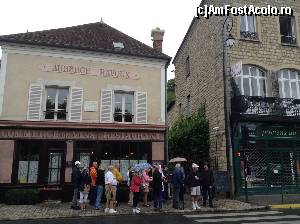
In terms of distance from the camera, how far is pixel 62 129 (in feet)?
45.3

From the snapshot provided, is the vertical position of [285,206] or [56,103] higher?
[56,103]

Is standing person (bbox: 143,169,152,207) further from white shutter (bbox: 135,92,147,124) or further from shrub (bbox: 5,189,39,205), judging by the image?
shrub (bbox: 5,189,39,205)

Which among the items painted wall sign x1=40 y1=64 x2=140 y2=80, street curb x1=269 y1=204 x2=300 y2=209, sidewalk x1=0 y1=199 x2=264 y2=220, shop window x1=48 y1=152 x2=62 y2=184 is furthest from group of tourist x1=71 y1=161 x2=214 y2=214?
painted wall sign x1=40 y1=64 x2=140 y2=80

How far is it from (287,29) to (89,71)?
1189 centimetres

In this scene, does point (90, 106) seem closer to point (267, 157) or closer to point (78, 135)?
point (78, 135)

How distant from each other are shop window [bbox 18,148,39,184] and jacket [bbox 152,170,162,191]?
540cm

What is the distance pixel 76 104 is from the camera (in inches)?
562

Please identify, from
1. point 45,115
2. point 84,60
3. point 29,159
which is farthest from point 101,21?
point 29,159

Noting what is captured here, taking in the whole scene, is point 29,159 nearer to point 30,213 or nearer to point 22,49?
point 30,213

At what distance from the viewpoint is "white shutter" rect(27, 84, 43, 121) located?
13.7 m

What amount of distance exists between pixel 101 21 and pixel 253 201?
12731 millimetres

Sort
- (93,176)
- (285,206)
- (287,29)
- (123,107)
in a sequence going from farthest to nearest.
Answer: (287,29) → (123,107) → (285,206) → (93,176)

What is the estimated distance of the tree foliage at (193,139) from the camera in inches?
712

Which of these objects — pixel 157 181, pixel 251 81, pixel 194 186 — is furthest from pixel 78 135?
pixel 251 81
